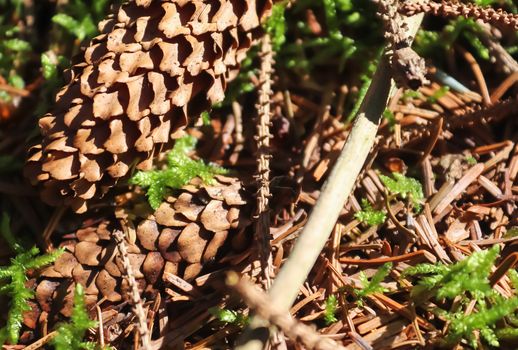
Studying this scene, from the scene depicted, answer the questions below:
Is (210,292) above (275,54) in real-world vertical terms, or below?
→ below

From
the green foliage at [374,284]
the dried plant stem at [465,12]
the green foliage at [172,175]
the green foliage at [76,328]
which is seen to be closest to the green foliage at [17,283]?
the green foliage at [76,328]

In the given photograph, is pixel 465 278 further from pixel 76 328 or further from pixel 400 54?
pixel 76 328

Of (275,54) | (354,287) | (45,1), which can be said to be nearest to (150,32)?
(275,54)

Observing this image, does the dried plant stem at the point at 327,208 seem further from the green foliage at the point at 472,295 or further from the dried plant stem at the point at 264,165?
the green foliage at the point at 472,295

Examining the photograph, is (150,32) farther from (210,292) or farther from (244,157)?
(210,292)

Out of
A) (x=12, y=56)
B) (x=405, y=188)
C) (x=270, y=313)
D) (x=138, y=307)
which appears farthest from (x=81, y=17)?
(x=270, y=313)
